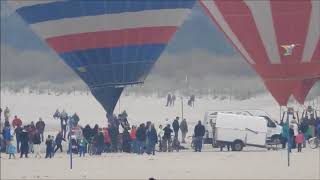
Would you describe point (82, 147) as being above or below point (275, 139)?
below

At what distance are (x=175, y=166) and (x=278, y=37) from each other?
Answer: 9.31m

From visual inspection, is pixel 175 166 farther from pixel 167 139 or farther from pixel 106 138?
pixel 167 139

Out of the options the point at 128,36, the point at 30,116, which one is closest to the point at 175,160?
the point at 128,36

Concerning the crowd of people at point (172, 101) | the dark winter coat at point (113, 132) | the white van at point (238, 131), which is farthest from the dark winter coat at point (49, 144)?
the crowd of people at point (172, 101)

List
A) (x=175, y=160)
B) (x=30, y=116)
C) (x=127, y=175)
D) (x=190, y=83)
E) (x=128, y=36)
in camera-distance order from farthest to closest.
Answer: (x=190, y=83)
(x=30, y=116)
(x=128, y=36)
(x=175, y=160)
(x=127, y=175)

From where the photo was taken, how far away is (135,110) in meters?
42.4

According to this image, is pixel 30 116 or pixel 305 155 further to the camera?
pixel 30 116

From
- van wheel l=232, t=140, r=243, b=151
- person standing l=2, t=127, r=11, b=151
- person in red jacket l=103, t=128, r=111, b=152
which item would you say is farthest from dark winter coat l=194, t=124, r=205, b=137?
person standing l=2, t=127, r=11, b=151

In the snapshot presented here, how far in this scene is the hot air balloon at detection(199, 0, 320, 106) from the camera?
30.4 m

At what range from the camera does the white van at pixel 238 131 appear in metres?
27.8

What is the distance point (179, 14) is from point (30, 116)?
1230 cm

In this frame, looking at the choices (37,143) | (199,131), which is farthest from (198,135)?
(37,143)

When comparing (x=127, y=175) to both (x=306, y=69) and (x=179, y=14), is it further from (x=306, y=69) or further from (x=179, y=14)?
(x=306, y=69)

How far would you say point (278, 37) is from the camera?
31.1m
